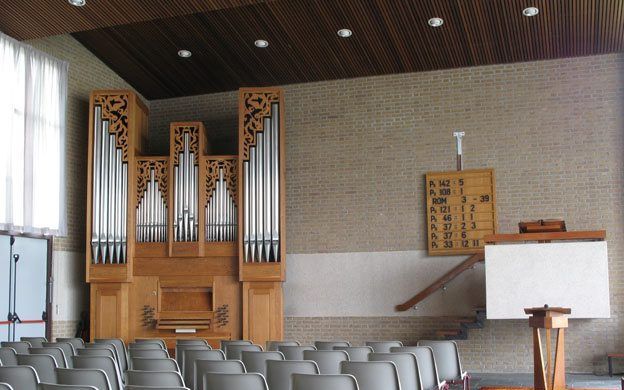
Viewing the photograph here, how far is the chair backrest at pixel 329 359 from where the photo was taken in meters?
7.04

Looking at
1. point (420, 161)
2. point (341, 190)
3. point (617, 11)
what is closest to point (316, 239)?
point (341, 190)

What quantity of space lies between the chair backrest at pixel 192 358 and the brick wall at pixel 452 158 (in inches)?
235

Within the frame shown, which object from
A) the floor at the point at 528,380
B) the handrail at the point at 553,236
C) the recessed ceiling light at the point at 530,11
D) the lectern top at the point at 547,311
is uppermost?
the recessed ceiling light at the point at 530,11

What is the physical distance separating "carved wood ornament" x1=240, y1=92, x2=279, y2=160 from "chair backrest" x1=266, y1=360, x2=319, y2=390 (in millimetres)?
7015

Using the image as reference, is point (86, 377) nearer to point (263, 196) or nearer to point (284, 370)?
point (284, 370)

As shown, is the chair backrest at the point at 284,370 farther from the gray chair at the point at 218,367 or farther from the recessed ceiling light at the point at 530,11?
the recessed ceiling light at the point at 530,11

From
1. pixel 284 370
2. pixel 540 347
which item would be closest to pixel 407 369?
pixel 284 370

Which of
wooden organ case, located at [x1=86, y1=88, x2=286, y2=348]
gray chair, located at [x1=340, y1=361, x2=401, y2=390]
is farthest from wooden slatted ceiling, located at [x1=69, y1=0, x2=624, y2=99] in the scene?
gray chair, located at [x1=340, y1=361, x2=401, y2=390]

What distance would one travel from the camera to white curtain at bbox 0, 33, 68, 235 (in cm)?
1159

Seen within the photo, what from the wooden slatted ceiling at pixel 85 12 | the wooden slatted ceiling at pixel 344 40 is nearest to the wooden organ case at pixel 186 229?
the wooden slatted ceiling at pixel 344 40

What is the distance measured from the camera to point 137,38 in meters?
12.9

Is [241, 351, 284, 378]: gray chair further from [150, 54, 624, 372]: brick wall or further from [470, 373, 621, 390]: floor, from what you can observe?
[150, 54, 624, 372]: brick wall

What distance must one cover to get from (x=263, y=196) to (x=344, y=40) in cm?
279

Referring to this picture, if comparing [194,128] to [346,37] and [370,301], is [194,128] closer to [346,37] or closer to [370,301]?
[346,37]
